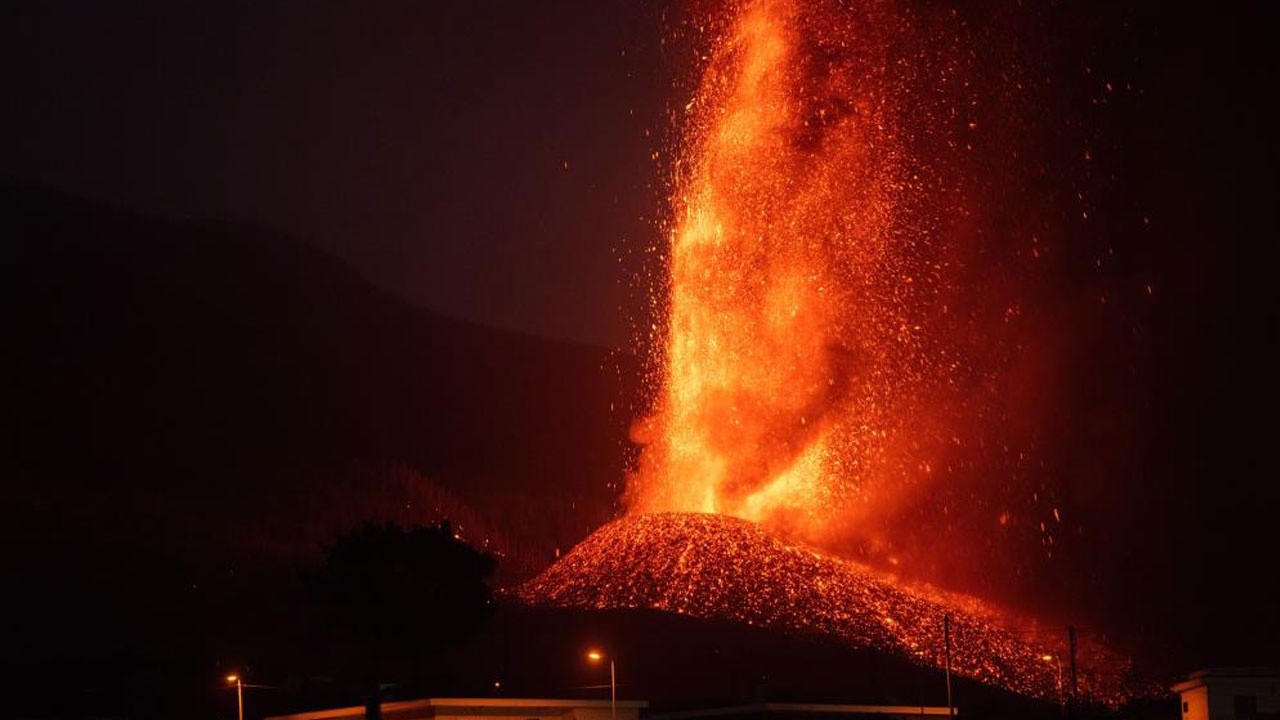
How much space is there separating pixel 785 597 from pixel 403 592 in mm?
40232

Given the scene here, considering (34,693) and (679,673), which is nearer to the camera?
(34,693)

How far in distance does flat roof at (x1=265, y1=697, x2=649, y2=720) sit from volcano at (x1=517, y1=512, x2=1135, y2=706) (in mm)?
47451

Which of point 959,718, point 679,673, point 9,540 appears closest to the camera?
point 959,718

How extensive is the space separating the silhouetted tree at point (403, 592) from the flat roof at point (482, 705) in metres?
16.2

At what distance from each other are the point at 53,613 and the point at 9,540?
24870 mm

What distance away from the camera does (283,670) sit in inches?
4560

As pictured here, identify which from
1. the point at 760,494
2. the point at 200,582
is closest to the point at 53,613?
the point at 200,582

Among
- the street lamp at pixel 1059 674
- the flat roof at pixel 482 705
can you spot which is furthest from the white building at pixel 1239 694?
the street lamp at pixel 1059 674

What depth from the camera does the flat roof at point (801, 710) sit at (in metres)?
79.1

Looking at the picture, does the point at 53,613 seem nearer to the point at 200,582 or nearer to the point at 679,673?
the point at 200,582

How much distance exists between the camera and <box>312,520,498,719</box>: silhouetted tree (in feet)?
301

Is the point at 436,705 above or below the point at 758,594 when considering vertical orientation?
below

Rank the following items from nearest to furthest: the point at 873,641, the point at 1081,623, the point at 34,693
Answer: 1. the point at 34,693
2. the point at 873,641
3. the point at 1081,623

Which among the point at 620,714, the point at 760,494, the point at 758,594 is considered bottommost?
the point at 620,714
